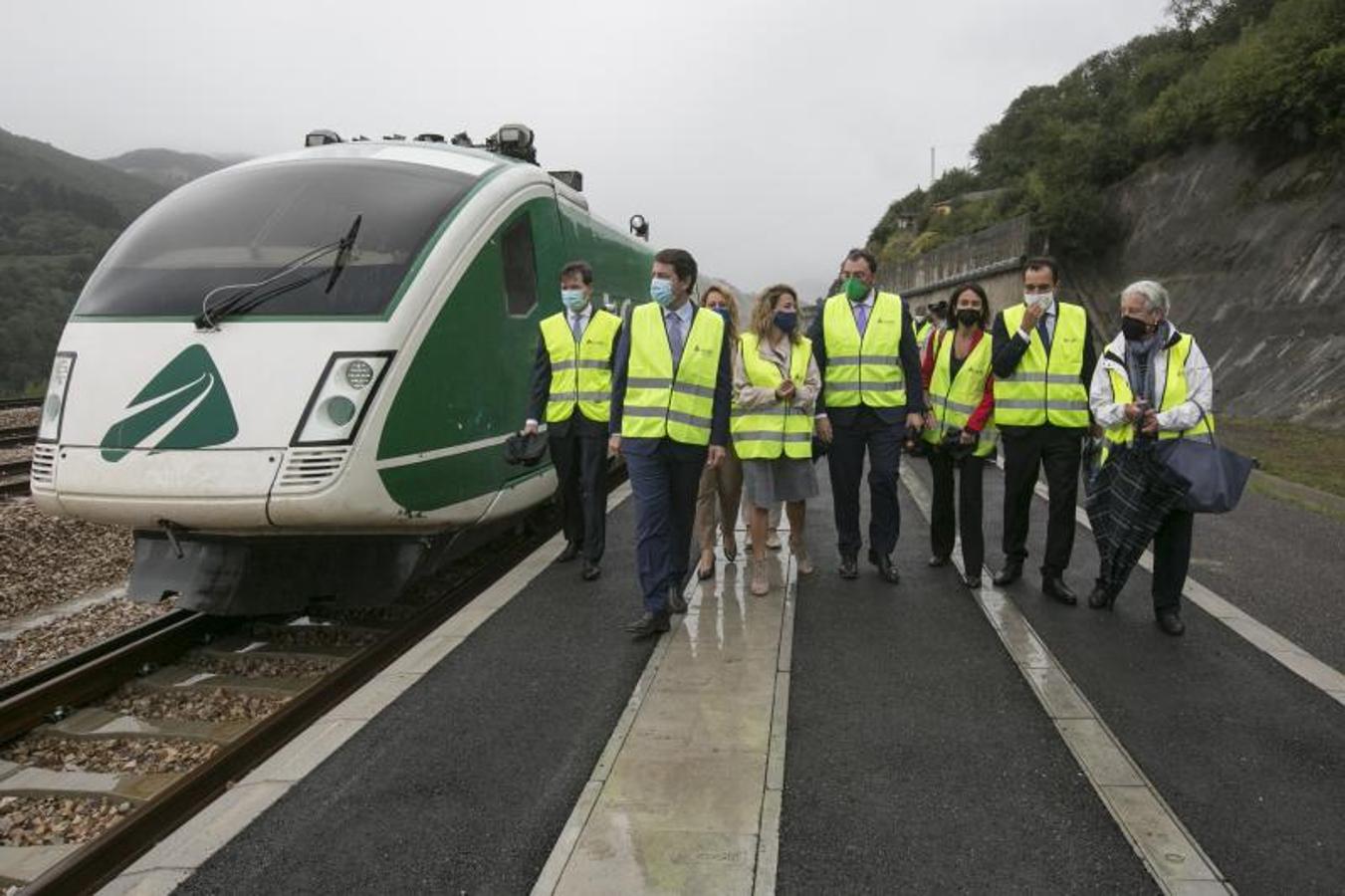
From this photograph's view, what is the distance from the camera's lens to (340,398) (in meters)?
4.40

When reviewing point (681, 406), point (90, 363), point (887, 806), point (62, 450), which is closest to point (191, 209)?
point (90, 363)

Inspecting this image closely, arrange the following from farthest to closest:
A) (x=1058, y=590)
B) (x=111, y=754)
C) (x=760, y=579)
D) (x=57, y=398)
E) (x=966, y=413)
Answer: (x=966, y=413) < (x=760, y=579) < (x=1058, y=590) < (x=57, y=398) < (x=111, y=754)

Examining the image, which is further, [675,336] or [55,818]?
[675,336]

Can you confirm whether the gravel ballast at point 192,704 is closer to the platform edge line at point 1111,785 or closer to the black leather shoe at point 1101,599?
the platform edge line at point 1111,785

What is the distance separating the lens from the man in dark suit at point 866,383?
5574mm

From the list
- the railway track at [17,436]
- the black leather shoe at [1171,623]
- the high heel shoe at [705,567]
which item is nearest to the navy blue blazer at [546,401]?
the high heel shoe at [705,567]

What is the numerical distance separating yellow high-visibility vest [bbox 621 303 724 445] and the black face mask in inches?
82.5

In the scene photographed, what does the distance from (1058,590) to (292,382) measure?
433 cm

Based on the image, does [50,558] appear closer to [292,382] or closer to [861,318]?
[292,382]

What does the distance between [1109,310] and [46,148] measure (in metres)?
202

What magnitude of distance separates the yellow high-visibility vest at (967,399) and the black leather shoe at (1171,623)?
1.30 metres

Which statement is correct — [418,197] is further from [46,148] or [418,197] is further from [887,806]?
[46,148]

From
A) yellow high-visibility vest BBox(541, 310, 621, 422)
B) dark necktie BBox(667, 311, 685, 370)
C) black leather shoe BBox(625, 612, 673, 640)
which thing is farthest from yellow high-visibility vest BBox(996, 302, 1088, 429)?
yellow high-visibility vest BBox(541, 310, 621, 422)

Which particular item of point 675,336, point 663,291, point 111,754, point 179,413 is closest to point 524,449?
point 675,336
